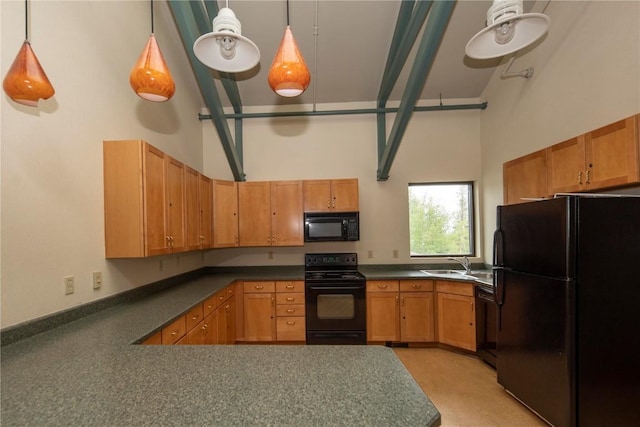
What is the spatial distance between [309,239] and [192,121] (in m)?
2.32

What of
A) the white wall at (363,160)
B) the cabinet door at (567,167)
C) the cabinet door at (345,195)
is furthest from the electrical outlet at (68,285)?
the cabinet door at (567,167)

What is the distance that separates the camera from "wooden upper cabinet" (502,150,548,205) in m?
2.46

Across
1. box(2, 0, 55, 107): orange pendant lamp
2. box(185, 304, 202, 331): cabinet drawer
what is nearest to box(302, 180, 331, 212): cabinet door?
box(185, 304, 202, 331): cabinet drawer

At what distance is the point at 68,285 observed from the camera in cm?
180

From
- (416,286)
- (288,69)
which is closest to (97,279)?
(288,69)

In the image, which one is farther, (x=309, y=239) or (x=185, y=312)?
(x=309, y=239)

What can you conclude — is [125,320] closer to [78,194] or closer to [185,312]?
[185,312]

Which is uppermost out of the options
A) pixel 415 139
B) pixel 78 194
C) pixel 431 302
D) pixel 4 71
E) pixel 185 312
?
pixel 415 139

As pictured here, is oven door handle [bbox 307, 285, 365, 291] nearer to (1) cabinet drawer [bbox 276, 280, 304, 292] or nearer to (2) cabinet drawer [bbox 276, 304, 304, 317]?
(1) cabinet drawer [bbox 276, 280, 304, 292]

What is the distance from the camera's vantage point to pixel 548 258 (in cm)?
190

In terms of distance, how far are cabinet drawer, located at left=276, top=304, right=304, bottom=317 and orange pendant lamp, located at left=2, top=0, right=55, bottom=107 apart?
2.89 meters

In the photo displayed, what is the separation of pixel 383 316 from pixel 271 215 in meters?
1.98

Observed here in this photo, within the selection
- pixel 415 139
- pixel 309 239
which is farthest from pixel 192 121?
pixel 415 139

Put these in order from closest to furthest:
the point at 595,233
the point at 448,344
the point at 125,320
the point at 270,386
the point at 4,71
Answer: the point at 270,386 < the point at 4,71 < the point at 595,233 < the point at 125,320 < the point at 448,344
